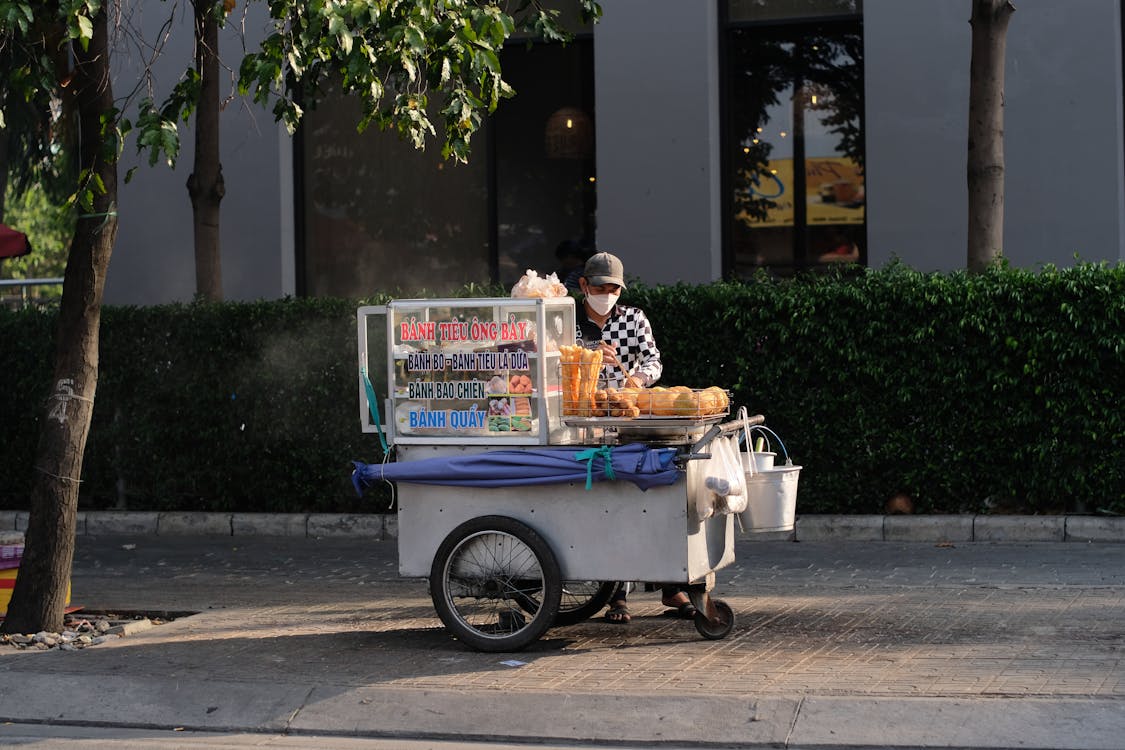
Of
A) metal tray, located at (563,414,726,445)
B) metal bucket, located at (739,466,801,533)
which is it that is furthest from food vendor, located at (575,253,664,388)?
metal bucket, located at (739,466,801,533)

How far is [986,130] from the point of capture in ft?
35.7

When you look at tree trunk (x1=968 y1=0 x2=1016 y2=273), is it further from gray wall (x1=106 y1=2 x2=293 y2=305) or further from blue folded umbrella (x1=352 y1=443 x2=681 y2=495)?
gray wall (x1=106 y1=2 x2=293 y2=305)

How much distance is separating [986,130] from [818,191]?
3.03m

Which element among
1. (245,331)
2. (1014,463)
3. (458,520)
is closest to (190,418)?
(245,331)

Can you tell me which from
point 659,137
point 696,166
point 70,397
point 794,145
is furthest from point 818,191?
point 70,397

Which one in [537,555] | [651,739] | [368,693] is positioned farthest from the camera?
[537,555]

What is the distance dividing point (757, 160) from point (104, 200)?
25.2ft

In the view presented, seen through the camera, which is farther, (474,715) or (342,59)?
(342,59)

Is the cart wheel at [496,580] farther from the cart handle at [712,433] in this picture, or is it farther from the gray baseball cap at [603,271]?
the gray baseball cap at [603,271]

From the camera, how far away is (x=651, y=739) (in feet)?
18.8

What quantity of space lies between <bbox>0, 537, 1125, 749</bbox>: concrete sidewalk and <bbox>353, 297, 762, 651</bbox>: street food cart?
1.27 ft

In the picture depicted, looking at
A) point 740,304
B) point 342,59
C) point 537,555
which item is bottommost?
point 537,555

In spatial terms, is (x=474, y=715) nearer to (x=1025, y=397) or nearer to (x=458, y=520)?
(x=458, y=520)

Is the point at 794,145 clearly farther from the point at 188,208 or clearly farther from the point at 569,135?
the point at 188,208
